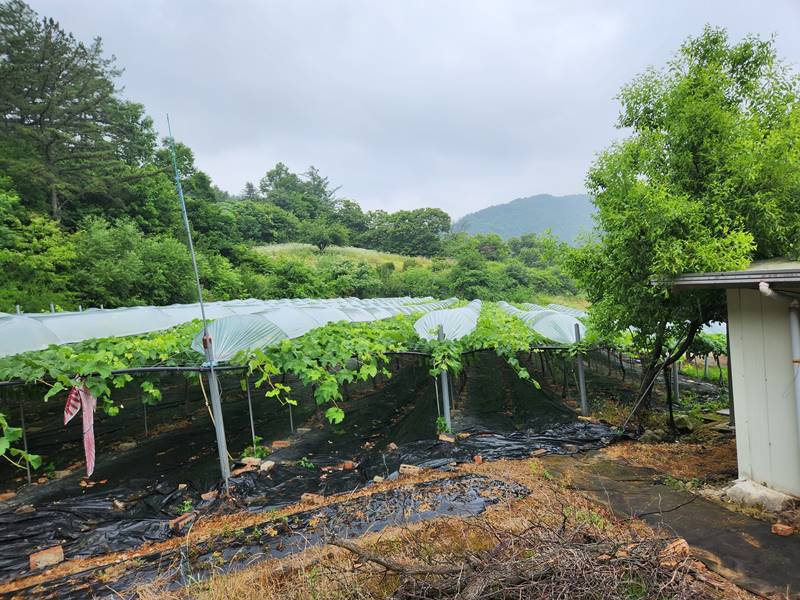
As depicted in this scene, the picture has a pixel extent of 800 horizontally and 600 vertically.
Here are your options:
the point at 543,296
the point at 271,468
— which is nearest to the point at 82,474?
the point at 271,468

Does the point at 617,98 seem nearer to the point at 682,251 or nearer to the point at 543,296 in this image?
the point at 682,251

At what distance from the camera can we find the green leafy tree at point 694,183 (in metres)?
4.64

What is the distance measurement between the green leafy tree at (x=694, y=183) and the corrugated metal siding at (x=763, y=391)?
0.64 m

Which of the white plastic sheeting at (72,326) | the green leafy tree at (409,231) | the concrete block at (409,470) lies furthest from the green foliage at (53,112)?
the green leafy tree at (409,231)

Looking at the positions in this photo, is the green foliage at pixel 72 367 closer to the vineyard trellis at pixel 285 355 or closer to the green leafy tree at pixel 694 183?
the vineyard trellis at pixel 285 355

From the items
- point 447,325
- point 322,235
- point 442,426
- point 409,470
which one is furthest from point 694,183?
point 322,235

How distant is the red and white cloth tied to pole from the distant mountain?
123605mm

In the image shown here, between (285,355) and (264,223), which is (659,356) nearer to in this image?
(285,355)

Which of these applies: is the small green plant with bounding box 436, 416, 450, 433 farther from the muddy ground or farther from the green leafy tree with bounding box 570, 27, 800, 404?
Result: the green leafy tree with bounding box 570, 27, 800, 404

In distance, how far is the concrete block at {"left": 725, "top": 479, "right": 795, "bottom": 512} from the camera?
3691mm

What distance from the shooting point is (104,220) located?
20.4 metres

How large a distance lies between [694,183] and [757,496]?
3818mm

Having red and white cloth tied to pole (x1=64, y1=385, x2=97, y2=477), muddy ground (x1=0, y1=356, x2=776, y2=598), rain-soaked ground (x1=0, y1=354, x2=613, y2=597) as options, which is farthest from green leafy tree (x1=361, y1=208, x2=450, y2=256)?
red and white cloth tied to pole (x1=64, y1=385, x2=97, y2=477)

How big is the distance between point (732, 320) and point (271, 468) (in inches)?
230
